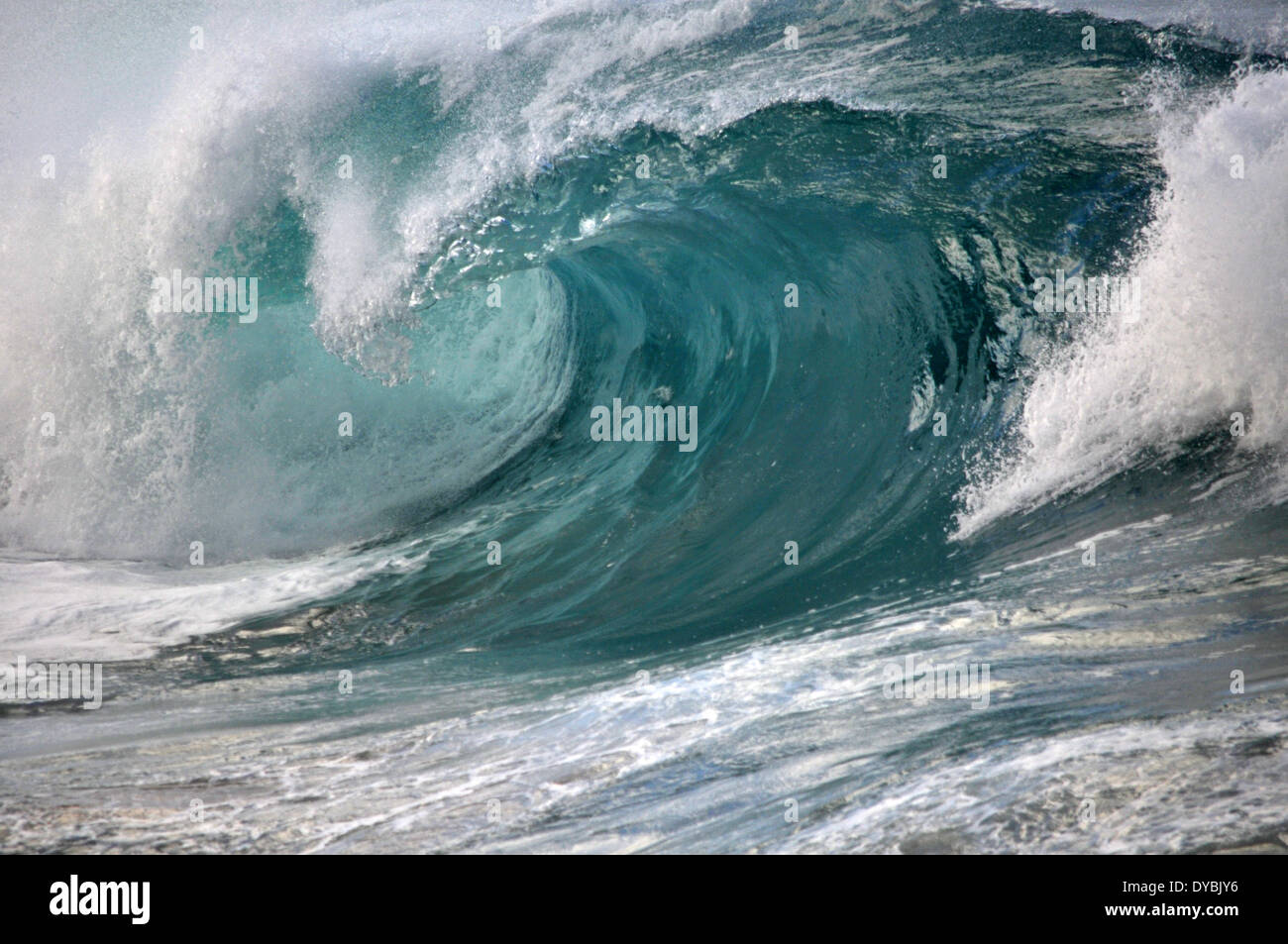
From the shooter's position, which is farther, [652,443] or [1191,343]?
[652,443]

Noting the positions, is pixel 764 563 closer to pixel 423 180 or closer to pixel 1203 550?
pixel 1203 550

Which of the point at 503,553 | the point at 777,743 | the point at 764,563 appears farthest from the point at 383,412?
the point at 777,743

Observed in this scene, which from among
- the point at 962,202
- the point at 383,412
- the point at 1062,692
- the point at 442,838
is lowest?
the point at 442,838

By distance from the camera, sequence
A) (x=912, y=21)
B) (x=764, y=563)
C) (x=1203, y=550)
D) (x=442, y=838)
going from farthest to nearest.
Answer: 1. (x=912, y=21)
2. (x=764, y=563)
3. (x=1203, y=550)
4. (x=442, y=838)

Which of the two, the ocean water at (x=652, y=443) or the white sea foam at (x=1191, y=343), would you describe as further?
the white sea foam at (x=1191, y=343)

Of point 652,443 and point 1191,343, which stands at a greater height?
point 1191,343

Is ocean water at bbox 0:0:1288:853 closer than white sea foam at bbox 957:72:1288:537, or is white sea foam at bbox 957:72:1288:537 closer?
ocean water at bbox 0:0:1288:853

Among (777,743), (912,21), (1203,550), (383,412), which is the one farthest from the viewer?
(383,412)
